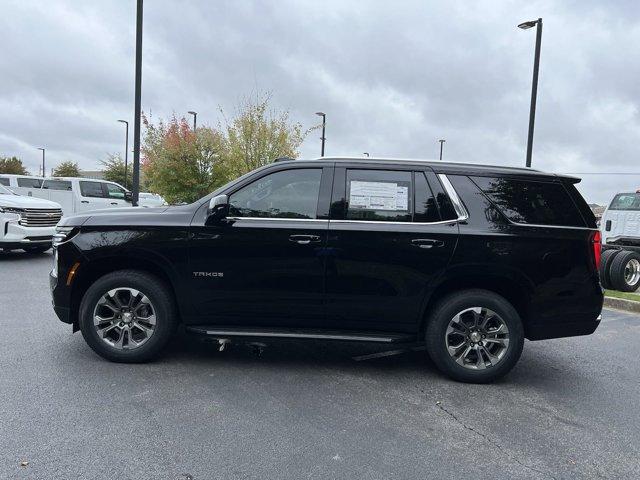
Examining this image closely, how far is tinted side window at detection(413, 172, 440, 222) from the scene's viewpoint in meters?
4.43

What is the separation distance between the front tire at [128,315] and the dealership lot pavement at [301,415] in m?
0.16

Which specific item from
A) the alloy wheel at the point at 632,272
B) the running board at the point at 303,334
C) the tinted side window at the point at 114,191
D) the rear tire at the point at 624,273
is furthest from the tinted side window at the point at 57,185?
the alloy wheel at the point at 632,272

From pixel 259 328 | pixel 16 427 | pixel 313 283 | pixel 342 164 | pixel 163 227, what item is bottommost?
pixel 16 427

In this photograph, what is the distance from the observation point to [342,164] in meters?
4.57

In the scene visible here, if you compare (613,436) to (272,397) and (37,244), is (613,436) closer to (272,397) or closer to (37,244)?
(272,397)

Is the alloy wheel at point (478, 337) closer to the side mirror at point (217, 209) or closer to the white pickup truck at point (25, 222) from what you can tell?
the side mirror at point (217, 209)

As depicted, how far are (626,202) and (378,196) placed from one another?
9.46m

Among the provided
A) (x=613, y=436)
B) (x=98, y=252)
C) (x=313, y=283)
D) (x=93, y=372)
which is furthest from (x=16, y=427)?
(x=613, y=436)

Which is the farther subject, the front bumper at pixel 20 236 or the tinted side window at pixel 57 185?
the tinted side window at pixel 57 185

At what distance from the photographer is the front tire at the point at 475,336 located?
14.3ft

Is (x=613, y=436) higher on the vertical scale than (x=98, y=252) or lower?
lower

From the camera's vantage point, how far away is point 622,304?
8242mm

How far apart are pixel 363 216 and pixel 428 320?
1091 mm

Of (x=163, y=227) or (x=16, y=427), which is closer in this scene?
(x=16, y=427)
